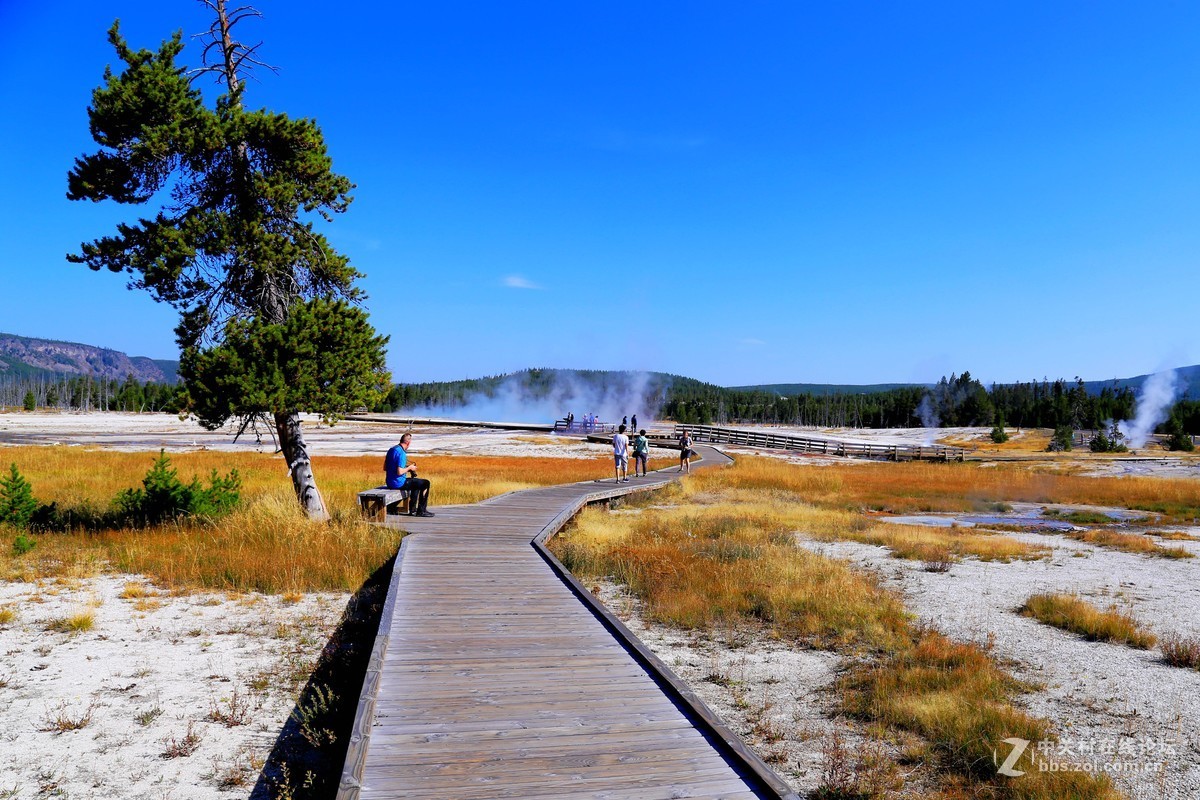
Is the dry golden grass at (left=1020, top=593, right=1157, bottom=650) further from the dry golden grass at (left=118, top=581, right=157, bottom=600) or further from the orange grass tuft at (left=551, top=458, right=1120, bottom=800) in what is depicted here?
the dry golden grass at (left=118, top=581, right=157, bottom=600)

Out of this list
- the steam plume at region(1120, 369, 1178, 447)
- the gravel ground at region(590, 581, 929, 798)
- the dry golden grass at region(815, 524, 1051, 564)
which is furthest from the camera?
the steam plume at region(1120, 369, 1178, 447)

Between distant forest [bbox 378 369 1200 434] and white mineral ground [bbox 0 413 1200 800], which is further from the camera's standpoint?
distant forest [bbox 378 369 1200 434]

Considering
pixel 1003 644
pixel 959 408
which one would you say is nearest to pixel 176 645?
pixel 1003 644

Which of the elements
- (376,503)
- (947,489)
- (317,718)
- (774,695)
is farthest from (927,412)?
(317,718)

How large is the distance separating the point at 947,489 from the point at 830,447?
30.1 metres

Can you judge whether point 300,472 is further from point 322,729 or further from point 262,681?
point 322,729

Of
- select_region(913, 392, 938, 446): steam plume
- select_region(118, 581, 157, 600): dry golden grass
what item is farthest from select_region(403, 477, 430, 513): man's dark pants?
select_region(913, 392, 938, 446): steam plume

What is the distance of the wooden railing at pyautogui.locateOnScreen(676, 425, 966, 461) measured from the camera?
55.2 metres

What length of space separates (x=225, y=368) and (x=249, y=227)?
2.56 metres

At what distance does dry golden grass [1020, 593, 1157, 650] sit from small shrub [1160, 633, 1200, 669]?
11.5 inches

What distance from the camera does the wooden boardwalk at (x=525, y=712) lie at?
4.14 metres

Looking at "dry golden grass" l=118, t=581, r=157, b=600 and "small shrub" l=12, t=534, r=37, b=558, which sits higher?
"small shrub" l=12, t=534, r=37, b=558

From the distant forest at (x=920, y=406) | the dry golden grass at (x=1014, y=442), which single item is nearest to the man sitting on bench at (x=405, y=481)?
the dry golden grass at (x=1014, y=442)

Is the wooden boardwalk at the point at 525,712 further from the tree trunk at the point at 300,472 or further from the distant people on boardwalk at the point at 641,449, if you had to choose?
the distant people on boardwalk at the point at 641,449
